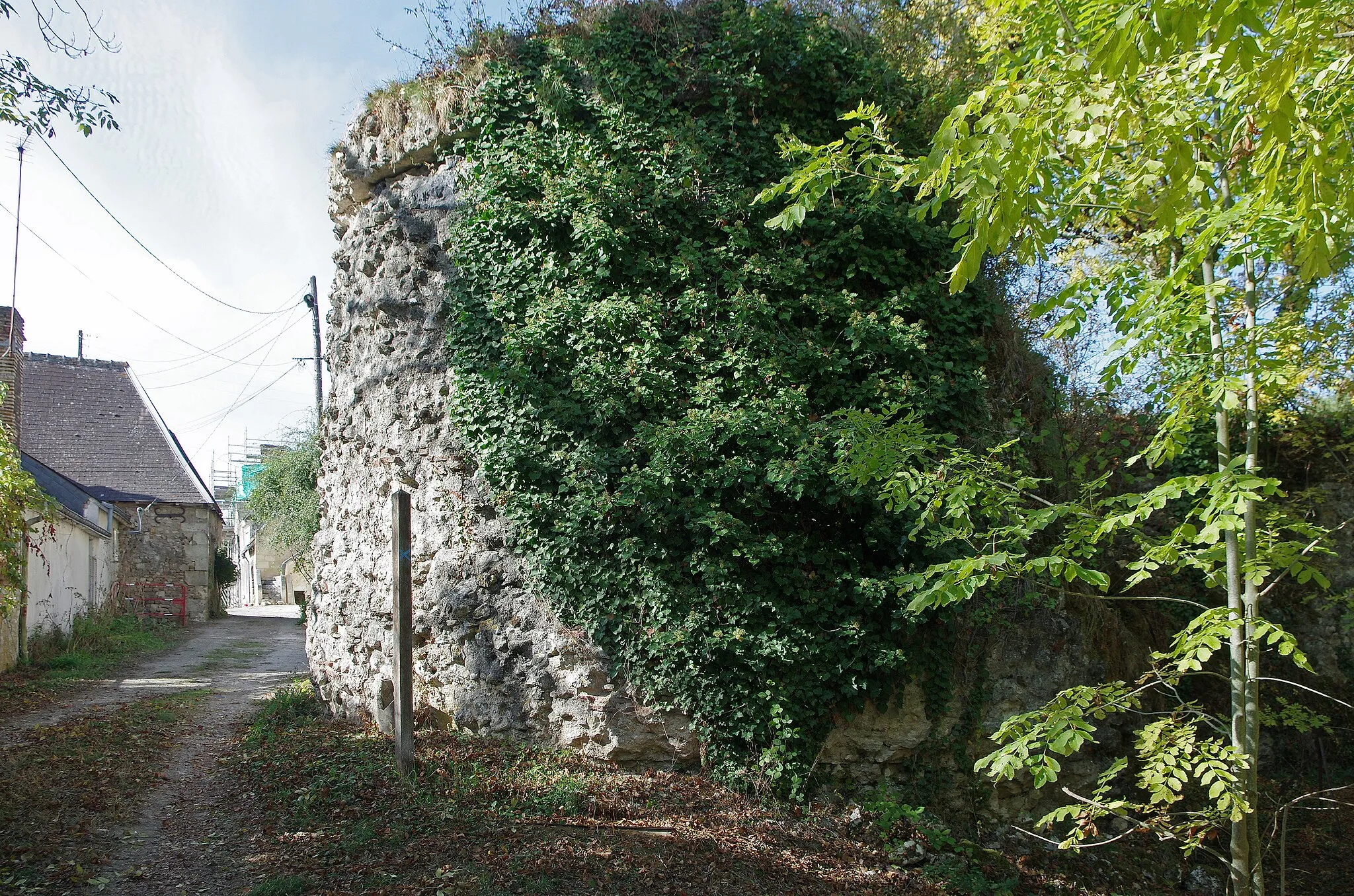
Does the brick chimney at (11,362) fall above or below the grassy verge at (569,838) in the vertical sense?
above

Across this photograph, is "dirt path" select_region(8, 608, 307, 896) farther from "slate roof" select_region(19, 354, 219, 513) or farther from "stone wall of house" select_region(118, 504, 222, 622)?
"slate roof" select_region(19, 354, 219, 513)

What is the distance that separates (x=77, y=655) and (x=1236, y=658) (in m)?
15.1

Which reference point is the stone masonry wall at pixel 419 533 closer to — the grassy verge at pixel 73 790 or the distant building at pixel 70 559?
the grassy verge at pixel 73 790

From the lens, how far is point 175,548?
21.5m

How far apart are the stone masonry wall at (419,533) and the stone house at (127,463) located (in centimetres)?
1535

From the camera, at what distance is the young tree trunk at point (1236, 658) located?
3.64 meters

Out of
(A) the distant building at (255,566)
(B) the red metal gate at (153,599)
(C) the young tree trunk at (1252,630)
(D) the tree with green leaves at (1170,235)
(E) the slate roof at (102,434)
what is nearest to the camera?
(D) the tree with green leaves at (1170,235)

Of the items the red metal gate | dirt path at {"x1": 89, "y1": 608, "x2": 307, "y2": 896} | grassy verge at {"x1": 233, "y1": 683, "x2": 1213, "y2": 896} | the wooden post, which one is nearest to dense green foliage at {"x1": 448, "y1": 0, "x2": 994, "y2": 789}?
grassy verge at {"x1": 233, "y1": 683, "x2": 1213, "y2": 896}

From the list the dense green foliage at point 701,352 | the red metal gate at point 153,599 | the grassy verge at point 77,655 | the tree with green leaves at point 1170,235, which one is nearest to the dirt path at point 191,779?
the grassy verge at point 77,655

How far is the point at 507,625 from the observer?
6.83 meters

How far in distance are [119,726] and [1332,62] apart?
10.2 meters

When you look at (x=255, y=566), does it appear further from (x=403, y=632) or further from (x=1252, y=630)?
(x=1252, y=630)

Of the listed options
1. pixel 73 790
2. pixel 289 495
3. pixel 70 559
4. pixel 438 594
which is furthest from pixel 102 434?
pixel 438 594

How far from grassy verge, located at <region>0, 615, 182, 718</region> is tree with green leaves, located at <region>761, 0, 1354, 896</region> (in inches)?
394
